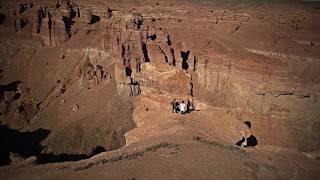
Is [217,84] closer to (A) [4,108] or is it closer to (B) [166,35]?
(B) [166,35]

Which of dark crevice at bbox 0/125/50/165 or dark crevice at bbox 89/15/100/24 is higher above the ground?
dark crevice at bbox 89/15/100/24

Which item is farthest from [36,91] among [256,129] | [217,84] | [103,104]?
[256,129]

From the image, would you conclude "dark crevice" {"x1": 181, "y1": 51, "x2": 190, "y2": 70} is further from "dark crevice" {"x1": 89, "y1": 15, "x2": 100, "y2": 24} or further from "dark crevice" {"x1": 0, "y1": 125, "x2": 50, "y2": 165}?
"dark crevice" {"x1": 89, "y1": 15, "x2": 100, "y2": 24}

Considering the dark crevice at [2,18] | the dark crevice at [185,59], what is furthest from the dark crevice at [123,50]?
the dark crevice at [2,18]

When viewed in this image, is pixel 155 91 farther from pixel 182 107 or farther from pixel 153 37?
pixel 153 37

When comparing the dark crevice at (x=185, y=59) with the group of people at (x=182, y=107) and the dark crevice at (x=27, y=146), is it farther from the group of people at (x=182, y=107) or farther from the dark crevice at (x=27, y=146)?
the dark crevice at (x=27, y=146)

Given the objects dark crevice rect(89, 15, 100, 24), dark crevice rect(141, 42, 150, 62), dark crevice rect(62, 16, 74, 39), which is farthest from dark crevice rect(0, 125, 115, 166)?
dark crevice rect(89, 15, 100, 24)
